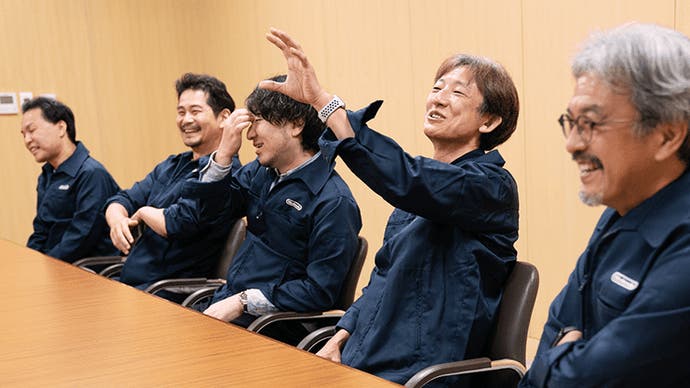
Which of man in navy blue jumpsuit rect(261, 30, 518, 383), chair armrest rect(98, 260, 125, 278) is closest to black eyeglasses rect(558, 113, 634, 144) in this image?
man in navy blue jumpsuit rect(261, 30, 518, 383)

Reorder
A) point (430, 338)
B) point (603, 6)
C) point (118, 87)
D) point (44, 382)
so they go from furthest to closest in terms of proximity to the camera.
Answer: point (118, 87)
point (603, 6)
point (430, 338)
point (44, 382)

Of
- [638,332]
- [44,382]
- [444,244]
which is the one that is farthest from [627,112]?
[44,382]

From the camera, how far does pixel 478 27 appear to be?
4.14 metres

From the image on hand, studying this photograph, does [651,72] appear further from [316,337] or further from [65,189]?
[65,189]

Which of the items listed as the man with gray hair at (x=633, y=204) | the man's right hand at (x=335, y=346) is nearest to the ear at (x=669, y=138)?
the man with gray hair at (x=633, y=204)

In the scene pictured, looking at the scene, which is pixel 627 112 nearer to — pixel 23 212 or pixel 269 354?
pixel 269 354

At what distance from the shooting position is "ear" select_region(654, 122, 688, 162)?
1.37 m

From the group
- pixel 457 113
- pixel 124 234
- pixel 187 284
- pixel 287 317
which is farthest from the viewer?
pixel 124 234

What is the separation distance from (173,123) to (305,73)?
4.88m

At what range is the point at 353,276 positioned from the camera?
258 cm

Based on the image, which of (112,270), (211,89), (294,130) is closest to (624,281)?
(294,130)

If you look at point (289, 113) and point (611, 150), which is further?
point (289, 113)

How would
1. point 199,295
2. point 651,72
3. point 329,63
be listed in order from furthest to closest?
1. point 329,63
2. point 199,295
3. point 651,72

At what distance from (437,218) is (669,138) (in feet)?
2.17
